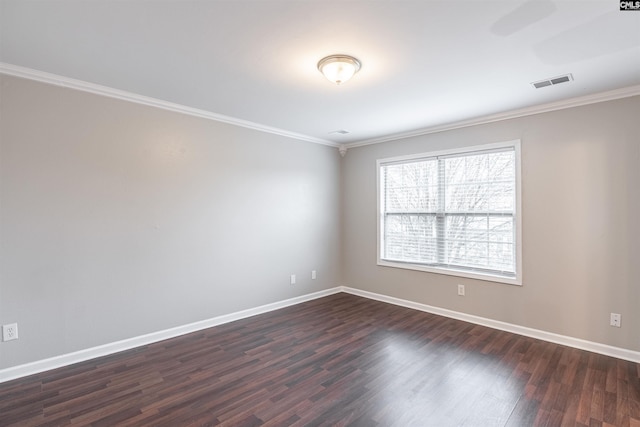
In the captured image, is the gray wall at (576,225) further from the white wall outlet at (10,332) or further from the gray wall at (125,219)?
the white wall outlet at (10,332)

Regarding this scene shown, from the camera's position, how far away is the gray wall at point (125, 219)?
2592 mm

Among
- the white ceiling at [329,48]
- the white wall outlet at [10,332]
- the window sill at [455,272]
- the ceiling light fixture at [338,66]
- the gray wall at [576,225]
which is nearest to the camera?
the white ceiling at [329,48]

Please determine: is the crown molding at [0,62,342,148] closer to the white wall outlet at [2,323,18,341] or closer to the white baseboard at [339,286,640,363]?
the white wall outlet at [2,323,18,341]

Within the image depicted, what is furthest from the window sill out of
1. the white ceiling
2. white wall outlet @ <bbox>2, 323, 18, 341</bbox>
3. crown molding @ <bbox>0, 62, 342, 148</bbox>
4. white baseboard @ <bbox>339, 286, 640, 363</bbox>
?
white wall outlet @ <bbox>2, 323, 18, 341</bbox>

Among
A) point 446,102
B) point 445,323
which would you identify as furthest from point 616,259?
point 446,102

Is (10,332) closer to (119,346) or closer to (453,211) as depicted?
(119,346)

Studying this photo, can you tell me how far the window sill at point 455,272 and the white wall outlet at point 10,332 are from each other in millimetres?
4179

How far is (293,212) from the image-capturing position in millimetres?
4668

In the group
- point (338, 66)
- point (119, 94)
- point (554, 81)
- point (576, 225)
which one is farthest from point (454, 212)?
point (119, 94)

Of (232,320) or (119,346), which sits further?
(232,320)

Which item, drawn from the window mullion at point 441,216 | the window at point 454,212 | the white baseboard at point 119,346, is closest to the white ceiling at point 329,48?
the window at point 454,212

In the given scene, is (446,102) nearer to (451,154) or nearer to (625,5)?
(451,154)

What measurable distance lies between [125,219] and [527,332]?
4495mm

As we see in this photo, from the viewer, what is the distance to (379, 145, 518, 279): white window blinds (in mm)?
3701
